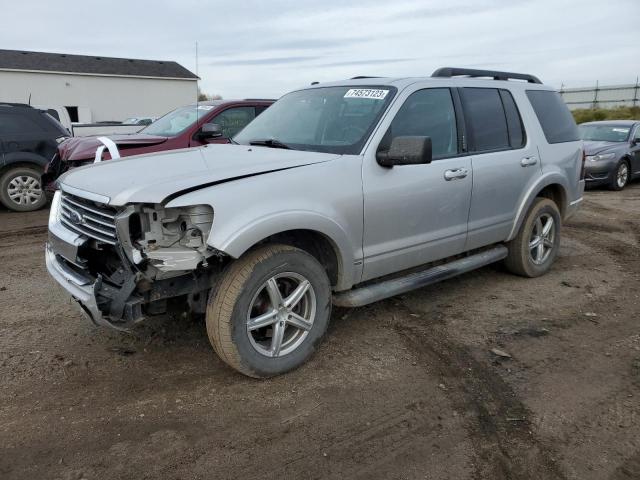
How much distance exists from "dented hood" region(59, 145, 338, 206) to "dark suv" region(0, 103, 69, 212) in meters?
6.31

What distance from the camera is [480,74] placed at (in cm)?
504

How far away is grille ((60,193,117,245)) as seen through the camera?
3093mm

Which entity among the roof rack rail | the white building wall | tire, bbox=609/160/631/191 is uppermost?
the white building wall

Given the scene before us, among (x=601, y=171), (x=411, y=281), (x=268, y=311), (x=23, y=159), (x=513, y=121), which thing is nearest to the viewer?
(x=268, y=311)

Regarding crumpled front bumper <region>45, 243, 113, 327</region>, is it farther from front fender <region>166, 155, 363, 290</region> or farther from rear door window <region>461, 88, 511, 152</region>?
rear door window <region>461, 88, 511, 152</region>

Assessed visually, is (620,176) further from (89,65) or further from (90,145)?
(89,65)

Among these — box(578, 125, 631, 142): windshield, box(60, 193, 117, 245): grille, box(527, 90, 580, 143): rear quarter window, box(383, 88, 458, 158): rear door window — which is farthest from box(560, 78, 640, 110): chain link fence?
box(60, 193, 117, 245): grille

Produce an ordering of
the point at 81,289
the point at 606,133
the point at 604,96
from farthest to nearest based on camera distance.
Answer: the point at 604,96 → the point at 606,133 → the point at 81,289

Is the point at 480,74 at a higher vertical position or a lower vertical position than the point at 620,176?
higher

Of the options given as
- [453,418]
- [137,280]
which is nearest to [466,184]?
[453,418]

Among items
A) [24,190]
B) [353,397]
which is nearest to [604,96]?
[24,190]

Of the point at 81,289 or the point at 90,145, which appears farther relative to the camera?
the point at 90,145

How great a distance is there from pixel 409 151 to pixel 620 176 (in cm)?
1089

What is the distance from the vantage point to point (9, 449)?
2.71 metres
